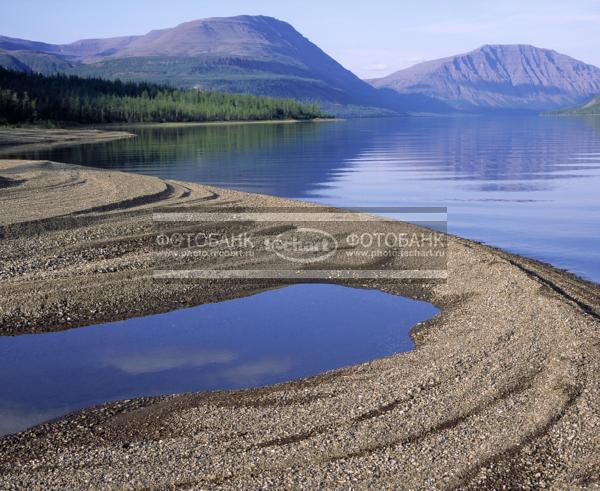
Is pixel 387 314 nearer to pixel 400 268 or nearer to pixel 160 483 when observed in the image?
pixel 400 268

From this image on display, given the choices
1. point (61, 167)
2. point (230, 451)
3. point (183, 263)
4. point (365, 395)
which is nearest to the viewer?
point (230, 451)

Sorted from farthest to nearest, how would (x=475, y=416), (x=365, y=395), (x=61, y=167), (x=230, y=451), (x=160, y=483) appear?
(x=61, y=167), (x=365, y=395), (x=475, y=416), (x=230, y=451), (x=160, y=483)

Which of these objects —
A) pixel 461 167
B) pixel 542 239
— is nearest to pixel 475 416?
pixel 542 239

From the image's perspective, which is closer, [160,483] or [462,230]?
[160,483]

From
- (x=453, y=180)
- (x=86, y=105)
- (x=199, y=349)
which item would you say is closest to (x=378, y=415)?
(x=199, y=349)

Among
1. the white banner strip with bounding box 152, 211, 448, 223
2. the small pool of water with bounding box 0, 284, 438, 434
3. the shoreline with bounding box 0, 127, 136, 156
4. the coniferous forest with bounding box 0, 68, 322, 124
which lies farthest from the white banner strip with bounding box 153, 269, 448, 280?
the coniferous forest with bounding box 0, 68, 322, 124

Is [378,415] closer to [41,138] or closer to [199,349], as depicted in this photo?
[199,349]
